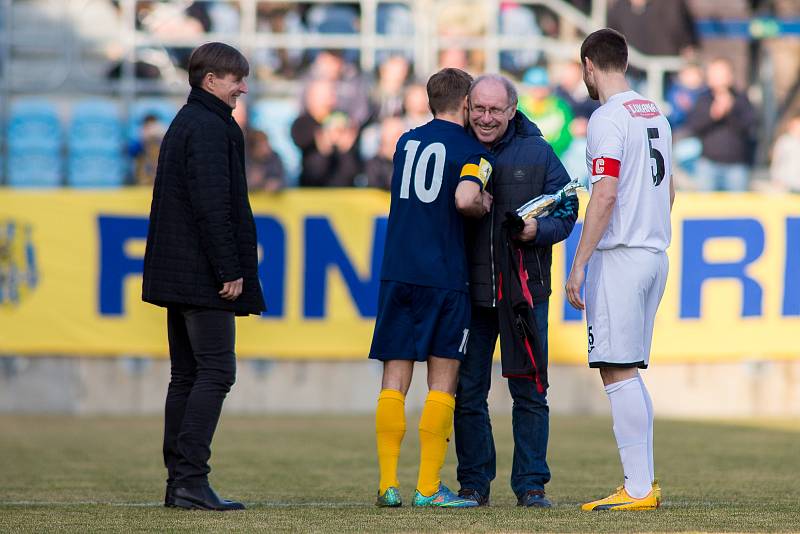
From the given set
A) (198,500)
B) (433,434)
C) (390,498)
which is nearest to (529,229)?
(433,434)

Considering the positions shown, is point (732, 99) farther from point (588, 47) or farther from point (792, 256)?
point (588, 47)

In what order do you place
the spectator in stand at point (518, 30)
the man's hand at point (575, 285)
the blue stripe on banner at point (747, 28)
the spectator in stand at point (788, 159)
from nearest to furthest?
the man's hand at point (575, 285) → the spectator in stand at point (788, 159) → the spectator in stand at point (518, 30) → the blue stripe on banner at point (747, 28)

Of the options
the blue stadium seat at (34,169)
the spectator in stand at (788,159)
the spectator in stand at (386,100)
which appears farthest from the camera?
the spectator in stand at (788,159)

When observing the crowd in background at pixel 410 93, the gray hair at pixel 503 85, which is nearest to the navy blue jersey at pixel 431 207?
the gray hair at pixel 503 85

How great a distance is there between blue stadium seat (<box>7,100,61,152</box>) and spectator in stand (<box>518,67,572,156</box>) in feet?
15.5

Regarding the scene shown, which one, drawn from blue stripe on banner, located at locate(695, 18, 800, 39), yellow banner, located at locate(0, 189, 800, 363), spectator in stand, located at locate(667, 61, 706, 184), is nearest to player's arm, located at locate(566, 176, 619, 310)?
yellow banner, located at locate(0, 189, 800, 363)

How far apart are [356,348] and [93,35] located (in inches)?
222

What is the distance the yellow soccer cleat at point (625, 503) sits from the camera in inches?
258

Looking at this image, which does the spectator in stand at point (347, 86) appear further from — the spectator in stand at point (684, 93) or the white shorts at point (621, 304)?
the white shorts at point (621, 304)

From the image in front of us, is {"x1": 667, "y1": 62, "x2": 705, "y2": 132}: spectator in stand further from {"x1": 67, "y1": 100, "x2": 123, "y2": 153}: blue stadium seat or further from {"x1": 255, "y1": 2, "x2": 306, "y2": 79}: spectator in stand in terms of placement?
→ {"x1": 67, "y1": 100, "x2": 123, "y2": 153}: blue stadium seat

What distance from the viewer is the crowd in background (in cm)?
1459

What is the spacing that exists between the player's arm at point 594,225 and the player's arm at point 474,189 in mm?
447

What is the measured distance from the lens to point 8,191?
13.2m

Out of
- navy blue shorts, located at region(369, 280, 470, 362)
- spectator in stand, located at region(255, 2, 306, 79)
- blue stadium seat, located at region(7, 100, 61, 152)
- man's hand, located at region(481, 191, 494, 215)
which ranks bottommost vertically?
navy blue shorts, located at region(369, 280, 470, 362)
